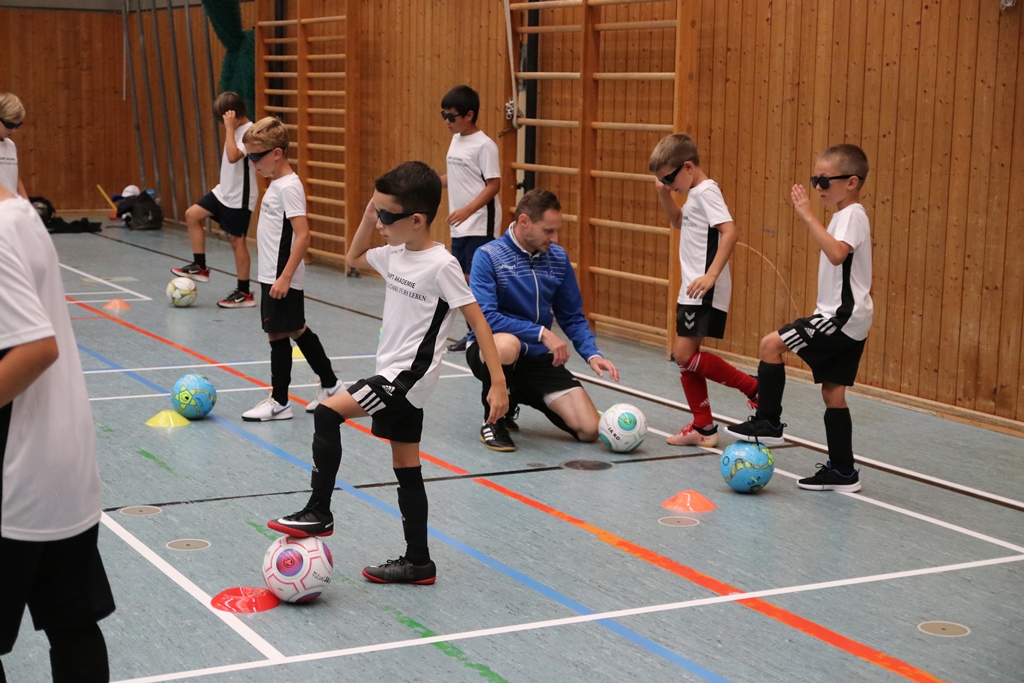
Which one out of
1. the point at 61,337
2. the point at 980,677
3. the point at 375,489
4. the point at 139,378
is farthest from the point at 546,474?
the point at 61,337

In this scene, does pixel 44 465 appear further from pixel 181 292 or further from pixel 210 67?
pixel 210 67

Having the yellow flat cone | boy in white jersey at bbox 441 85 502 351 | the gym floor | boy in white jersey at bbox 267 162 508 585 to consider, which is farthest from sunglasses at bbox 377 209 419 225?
boy in white jersey at bbox 441 85 502 351

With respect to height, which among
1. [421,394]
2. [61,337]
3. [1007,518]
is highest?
[61,337]

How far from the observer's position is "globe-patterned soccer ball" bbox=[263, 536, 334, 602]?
354cm

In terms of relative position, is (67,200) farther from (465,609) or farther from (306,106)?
(465,609)

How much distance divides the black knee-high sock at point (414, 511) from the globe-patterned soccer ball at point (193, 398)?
2.26m

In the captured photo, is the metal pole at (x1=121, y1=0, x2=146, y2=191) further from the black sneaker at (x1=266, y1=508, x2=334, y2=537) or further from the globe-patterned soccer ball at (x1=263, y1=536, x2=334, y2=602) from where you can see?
the globe-patterned soccer ball at (x1=263, y1=536, x2=334, y2=602)

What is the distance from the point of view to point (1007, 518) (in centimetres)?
465

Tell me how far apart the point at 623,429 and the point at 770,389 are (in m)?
0.67

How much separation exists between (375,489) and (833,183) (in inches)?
87.6

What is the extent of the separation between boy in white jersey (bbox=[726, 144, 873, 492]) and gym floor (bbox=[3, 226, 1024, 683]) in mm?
203

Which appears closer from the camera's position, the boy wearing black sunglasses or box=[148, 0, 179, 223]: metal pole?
the boy wearing black sunglasses

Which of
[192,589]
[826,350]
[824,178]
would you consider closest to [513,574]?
[192,589]

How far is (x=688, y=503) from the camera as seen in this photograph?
4.69m
